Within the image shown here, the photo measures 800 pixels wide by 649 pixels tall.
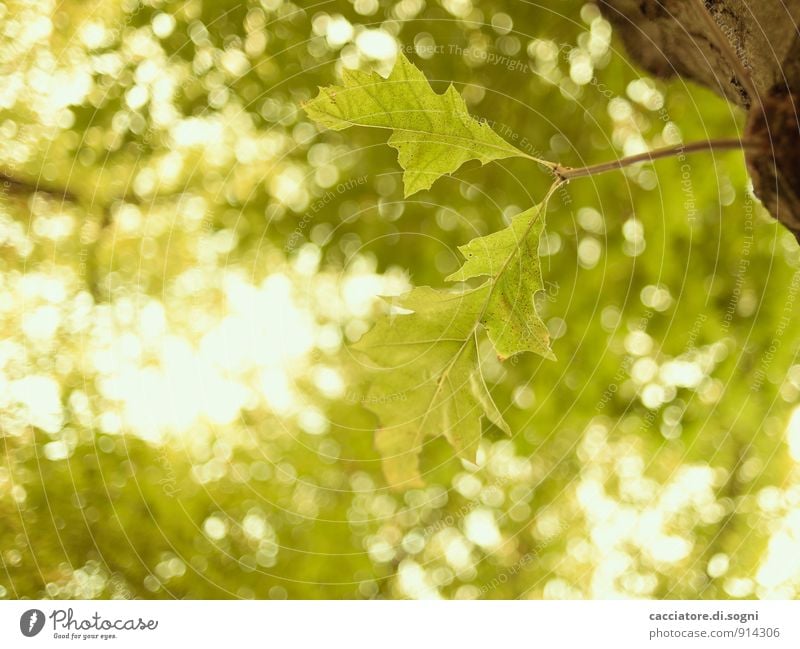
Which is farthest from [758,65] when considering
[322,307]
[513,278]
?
[322,307]

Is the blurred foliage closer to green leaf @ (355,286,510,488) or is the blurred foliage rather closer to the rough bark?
the rough bark

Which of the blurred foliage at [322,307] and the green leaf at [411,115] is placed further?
the blurred foliage at [322,307]

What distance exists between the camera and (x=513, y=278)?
641 millimetres

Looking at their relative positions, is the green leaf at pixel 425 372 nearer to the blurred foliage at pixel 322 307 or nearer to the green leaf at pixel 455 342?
the green leaf at pixel 455 342

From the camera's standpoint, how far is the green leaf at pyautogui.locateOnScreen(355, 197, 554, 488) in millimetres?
635

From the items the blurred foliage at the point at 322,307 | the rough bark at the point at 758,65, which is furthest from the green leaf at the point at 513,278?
the blurred foliage at the point at 322,307

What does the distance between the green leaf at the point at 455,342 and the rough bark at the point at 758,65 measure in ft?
0.77

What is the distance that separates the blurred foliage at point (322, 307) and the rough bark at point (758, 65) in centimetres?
45

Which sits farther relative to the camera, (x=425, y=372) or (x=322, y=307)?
(x=322, y=307)

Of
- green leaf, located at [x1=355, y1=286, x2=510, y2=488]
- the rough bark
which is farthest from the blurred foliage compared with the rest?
green leaf, located at [x1=355, y1=286, x2=510, y2=488]

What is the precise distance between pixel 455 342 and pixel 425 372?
0.05m

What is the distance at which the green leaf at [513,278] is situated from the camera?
0.62 metres

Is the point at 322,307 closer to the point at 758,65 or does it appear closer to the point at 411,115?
the point at 411,115

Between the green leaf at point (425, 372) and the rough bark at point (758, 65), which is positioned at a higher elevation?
the rough bark at point (758, 65)
